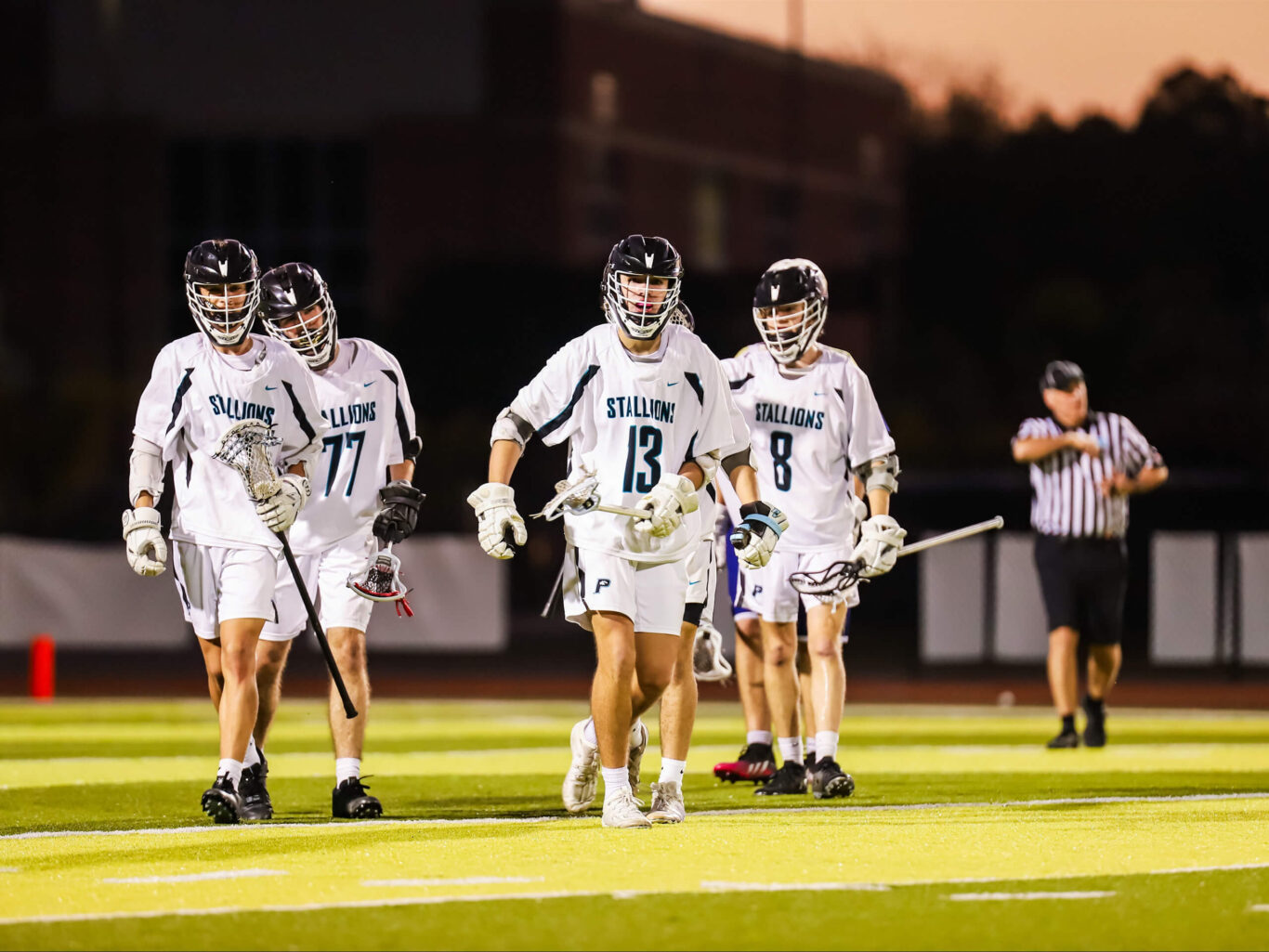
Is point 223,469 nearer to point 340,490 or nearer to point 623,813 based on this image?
point 340,490

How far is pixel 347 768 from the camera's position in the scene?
8547mm

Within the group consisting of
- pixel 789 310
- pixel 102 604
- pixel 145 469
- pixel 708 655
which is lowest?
pixel 102 604

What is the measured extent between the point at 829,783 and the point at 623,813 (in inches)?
66.7

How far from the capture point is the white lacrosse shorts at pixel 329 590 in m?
8.75

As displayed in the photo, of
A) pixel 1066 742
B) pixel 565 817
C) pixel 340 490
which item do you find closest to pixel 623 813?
pixel 565 817

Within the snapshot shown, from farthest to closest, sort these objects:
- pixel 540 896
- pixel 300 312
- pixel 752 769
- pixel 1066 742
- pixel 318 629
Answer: pixel 1066 742, pixel 752 769, pixel 300 312, pixel 318 629, pixel 540 896

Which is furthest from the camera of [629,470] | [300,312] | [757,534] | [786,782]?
[786,782]

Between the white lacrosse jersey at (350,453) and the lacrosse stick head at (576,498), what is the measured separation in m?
1.27

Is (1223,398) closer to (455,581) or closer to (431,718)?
(455,581)

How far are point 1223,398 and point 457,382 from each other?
14362 millimetres

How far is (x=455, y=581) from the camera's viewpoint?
20.4m

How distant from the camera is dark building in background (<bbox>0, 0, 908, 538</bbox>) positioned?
45000 mm

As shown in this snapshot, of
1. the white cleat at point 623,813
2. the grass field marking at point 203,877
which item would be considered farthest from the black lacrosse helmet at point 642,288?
the grass field marking at point 203,877

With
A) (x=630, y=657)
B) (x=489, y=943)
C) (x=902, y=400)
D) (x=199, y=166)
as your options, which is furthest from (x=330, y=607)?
(x=199, y=166)
